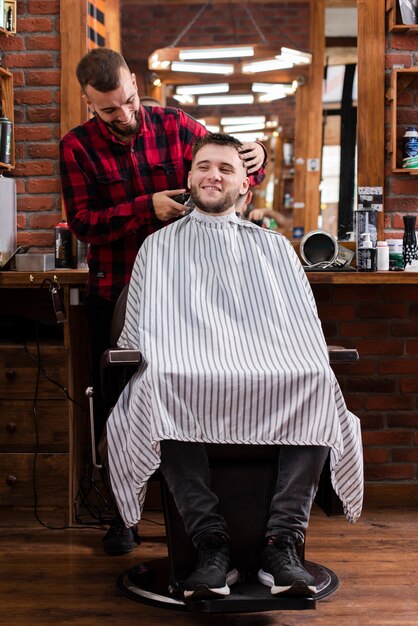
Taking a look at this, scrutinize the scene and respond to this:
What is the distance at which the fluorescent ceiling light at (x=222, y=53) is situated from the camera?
5794 millimetres

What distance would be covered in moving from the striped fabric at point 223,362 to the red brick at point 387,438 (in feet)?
3.85

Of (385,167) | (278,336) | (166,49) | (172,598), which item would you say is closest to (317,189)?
(166,49)

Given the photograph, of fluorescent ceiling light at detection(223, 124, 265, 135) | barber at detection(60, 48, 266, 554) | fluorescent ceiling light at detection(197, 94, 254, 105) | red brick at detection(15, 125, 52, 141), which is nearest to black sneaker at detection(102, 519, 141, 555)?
barber at detection(60, 48, 266, 554)

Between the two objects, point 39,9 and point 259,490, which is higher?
point 39,9

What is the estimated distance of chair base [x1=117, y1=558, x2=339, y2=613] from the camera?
2057 mm

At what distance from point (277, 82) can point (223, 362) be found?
423 centimetres

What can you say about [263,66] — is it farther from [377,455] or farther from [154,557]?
[154,557]

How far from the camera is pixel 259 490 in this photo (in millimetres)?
2273

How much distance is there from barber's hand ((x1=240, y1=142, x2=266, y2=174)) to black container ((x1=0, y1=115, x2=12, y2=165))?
108 centimetres

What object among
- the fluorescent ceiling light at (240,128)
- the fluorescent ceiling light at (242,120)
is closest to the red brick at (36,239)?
the fluorescent ceiling light at (242,120)

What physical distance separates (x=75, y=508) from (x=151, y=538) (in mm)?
353

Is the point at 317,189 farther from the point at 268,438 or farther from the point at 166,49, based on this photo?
the point at 268,438

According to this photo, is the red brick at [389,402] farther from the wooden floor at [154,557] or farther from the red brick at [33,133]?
the red brick at [33,133]

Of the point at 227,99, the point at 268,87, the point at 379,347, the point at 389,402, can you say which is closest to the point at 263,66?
the point at 268,87
